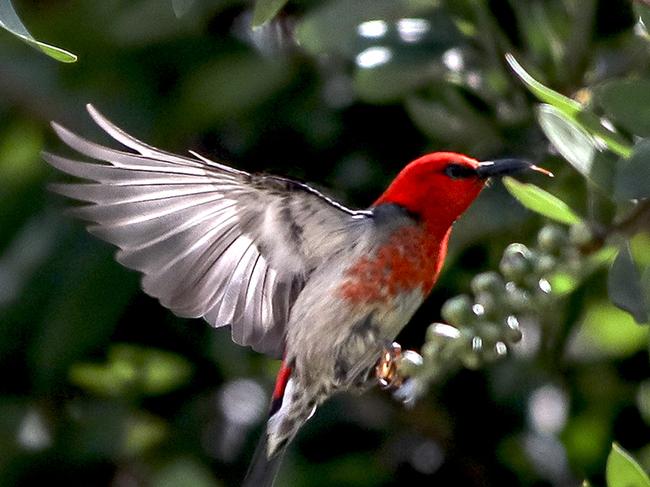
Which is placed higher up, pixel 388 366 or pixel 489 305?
pixel 489 305

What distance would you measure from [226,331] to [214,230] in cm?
71

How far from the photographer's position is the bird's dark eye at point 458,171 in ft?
9.27

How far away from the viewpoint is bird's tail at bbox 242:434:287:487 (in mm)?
2887

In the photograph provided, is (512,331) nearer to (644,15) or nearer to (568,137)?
(568,137)

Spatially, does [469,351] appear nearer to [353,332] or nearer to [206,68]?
[353,332]

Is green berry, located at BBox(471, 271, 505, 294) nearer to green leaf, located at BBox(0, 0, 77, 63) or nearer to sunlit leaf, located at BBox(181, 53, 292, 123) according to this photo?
green leaf, located at BBox(0, 0, 77, 63)

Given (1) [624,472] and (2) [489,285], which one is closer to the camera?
(1) [624,472]

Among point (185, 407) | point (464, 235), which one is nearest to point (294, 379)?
point (464, 235)

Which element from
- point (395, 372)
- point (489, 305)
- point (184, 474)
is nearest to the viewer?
point (489, 305)

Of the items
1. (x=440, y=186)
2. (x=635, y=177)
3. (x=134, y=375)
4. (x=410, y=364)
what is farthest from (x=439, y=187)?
(x=134, y=375)

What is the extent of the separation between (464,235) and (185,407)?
1.00m

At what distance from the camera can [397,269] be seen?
9.32 feet

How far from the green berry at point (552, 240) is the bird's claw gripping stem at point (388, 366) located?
450 mm

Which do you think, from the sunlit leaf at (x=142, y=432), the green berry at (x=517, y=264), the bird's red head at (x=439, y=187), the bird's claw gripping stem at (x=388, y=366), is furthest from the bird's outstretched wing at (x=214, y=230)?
the sunlit leaf at (x=142, y=432)
